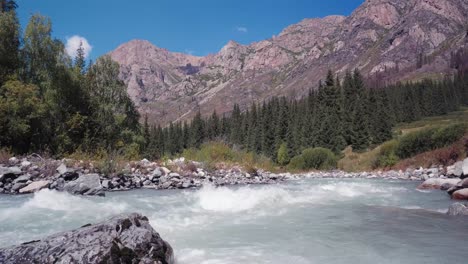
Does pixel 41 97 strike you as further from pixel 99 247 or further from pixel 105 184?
pixel 99 247

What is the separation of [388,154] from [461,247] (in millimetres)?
44633

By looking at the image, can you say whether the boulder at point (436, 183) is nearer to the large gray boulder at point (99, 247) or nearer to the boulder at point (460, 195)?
the boulder at point (460, 195)

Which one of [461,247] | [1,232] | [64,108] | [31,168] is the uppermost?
[64,108]

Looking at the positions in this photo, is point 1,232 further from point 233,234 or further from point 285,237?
point 285,237

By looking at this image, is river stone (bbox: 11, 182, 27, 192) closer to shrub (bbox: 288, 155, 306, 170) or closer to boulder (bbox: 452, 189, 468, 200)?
boulder (bbox: 452, 189, 468, 200)

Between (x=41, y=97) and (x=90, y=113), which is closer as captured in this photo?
(x=41, y=97)

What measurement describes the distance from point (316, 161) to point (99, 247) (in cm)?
5367

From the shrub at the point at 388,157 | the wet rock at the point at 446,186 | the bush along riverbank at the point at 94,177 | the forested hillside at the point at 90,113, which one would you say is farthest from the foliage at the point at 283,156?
the wet rock at the point at 446,186

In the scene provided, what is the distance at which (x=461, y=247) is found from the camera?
6.74 m

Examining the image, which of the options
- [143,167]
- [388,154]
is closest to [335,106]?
[388,154]

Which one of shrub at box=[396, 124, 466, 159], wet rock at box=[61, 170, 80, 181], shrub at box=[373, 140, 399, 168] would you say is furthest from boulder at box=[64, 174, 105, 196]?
shrub at box=[373, 140, 399, 168]

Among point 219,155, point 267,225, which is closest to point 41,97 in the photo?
point 219,155

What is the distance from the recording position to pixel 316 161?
2206 inches

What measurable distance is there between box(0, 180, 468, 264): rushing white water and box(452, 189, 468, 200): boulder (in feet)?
4.99
